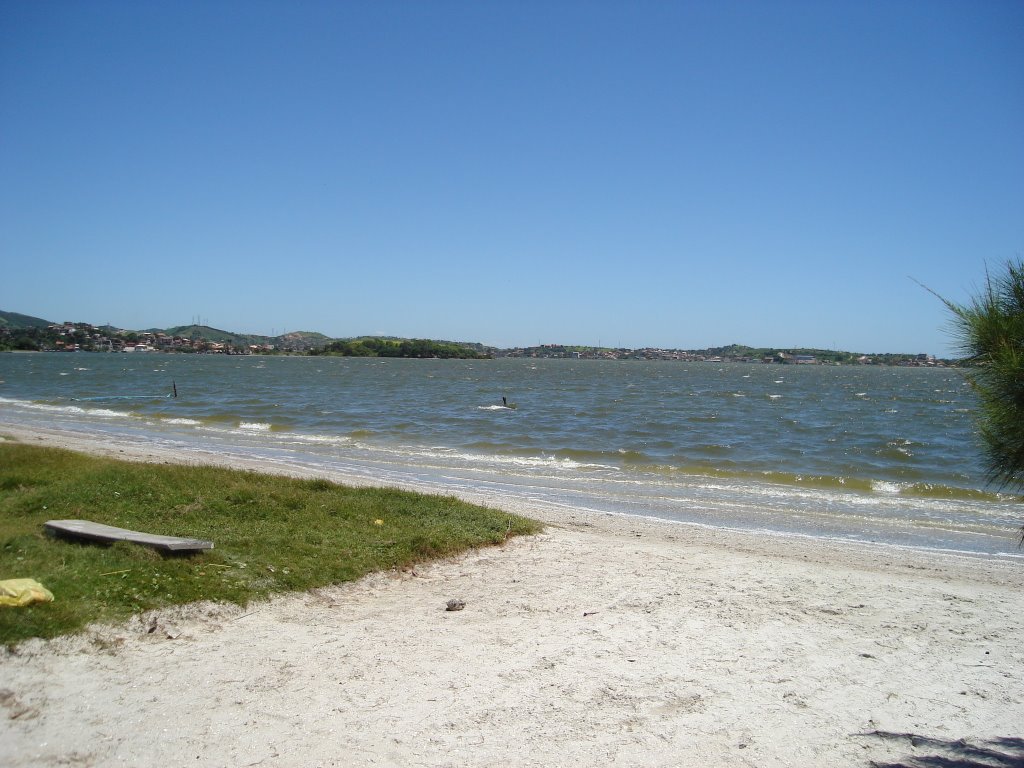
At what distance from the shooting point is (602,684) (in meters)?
6.36

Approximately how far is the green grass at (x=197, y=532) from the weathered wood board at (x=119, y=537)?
12cm

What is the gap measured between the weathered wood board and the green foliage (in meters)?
7.91

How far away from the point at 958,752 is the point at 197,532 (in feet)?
28.1

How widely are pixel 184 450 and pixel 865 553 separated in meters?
21.0

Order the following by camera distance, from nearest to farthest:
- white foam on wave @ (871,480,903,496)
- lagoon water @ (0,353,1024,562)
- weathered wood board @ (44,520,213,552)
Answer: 1. weathered wood board @ (44,520,213,552)
2. lagoon water @ (0,353,1024,562)
3. white foam on wave @ (871,480,903,496)

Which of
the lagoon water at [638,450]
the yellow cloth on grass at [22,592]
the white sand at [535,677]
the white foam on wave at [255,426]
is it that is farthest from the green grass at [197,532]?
the white foam on wave at [255,426]

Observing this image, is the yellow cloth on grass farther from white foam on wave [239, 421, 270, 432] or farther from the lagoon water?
white foam on wave [239, 421, 270, 432]

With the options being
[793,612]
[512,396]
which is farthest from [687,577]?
[512,396]

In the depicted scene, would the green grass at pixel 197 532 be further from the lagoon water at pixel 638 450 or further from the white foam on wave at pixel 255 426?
the white foam on wave at pixel 255 426

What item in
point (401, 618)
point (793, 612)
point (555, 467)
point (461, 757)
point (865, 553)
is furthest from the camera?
point (555, 467)

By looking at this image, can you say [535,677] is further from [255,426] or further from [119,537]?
[255,426]

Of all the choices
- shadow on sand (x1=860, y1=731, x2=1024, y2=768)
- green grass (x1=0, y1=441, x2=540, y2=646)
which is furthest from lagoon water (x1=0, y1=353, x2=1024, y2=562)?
green grass (x1=0, y1=441, x2=540, y2=646)

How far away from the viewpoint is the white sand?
17.0 feet

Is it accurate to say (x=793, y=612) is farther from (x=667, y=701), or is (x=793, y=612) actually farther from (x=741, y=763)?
(x=741, y=763)
